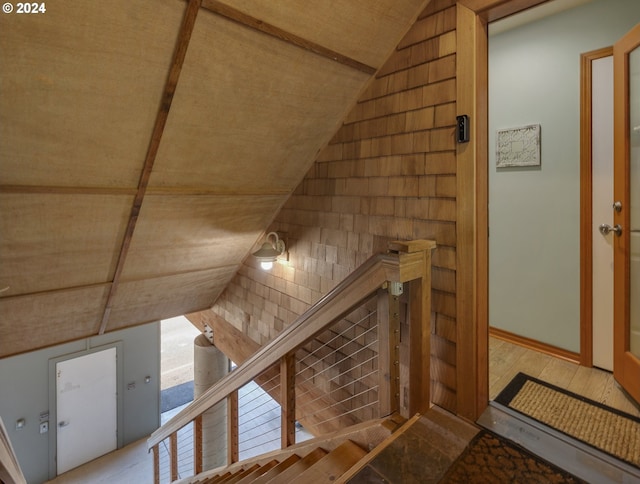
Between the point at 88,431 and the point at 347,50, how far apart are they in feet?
22.9

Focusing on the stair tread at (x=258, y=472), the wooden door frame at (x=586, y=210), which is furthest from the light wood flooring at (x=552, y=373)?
the stair tread at (x=258, y=472)

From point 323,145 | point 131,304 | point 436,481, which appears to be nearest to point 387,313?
point 436,481

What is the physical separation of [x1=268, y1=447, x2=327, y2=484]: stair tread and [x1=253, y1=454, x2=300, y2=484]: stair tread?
17 centimetres

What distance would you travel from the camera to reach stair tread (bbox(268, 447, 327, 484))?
5.90ft

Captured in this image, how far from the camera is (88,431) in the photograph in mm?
5918

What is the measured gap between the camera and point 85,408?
19.2 ft

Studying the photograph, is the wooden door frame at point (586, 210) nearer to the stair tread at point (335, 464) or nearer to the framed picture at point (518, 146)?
the framed picture at point (518, 146)

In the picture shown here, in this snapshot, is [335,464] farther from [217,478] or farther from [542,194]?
[542,194]

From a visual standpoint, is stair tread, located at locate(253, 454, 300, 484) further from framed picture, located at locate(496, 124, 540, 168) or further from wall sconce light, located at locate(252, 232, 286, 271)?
framed picture, located at locate(496, 124, 540, 168)

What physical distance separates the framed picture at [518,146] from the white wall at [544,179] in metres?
0.05

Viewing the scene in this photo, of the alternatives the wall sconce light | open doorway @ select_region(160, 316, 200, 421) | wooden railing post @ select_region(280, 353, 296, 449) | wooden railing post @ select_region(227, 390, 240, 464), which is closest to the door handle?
wooden railing post @ select_region(280, 353, 296, 449)

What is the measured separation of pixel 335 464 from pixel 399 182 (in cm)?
147

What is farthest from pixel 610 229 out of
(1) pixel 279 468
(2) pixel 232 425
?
(2) pixel 232 425

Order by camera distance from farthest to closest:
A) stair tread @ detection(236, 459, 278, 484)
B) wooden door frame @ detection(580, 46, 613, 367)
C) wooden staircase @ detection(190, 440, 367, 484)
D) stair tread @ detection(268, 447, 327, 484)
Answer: wooden door frame @ detection(580, 46, 613, 367)
stair tread @ detection(236, 459, 278, 484)
stair tread @ detection(268, 447, 327, 484)
wooden staircase @ detection(190, 440, 367, 484)
